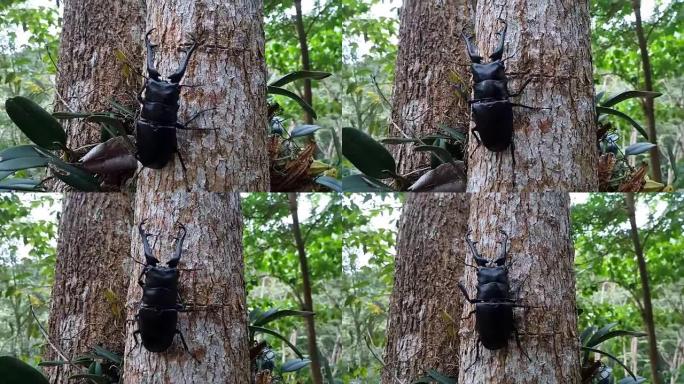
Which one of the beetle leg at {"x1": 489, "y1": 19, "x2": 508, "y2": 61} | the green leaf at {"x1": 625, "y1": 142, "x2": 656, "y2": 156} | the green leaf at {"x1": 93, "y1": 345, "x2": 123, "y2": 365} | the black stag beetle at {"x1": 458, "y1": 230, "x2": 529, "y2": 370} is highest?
the beetle leg at {"x1": 489, "y1": 19, "x2": 508, "y2": 61}

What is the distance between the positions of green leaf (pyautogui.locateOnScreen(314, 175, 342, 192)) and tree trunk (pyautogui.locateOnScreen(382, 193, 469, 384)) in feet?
1.28

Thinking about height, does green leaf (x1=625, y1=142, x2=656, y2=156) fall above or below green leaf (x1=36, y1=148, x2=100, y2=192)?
above

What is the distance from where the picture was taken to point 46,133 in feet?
7.60

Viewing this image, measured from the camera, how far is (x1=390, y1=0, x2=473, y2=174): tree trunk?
2.99m

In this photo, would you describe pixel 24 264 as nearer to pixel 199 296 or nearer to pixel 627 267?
pixel 199 296

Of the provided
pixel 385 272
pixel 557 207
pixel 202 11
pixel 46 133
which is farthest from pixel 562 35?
pixel 46 133

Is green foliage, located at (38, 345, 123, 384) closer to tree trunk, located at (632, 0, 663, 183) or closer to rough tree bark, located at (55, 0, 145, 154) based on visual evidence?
rough tree bark, located at (55, 0, 145, 154)

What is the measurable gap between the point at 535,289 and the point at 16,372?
1.62 m

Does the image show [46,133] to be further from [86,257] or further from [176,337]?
[176,337]

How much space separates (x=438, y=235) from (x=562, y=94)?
988 millimetres

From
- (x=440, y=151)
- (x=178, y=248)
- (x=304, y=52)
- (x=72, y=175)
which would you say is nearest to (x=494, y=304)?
(x=440, y=151)

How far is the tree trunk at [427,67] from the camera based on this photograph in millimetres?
2986

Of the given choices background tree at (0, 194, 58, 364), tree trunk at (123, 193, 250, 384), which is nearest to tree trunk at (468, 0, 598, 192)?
tree trunk at (123, 193, 250, 384)

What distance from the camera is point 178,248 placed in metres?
1.93
